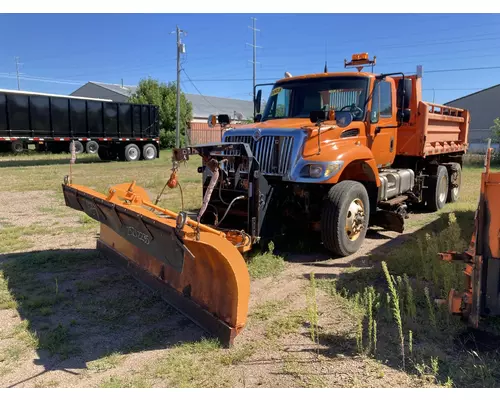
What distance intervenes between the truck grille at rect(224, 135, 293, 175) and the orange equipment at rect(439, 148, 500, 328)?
97.3 inches

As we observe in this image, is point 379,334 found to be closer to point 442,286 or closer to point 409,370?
point 409,370

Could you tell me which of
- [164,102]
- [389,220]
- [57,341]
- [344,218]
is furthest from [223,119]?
[164,102]

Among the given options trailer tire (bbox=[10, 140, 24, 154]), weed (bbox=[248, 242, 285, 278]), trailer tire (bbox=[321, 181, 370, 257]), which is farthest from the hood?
trailer tire (bbox=[10, 140, 24, 154])

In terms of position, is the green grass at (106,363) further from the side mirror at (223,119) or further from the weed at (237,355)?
the side mirror at (223,119)

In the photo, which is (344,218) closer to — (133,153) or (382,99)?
(382,99)

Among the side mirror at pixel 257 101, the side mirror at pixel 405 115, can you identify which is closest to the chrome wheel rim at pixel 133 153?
the side mirror at pixel 257 101

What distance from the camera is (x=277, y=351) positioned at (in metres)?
3.47

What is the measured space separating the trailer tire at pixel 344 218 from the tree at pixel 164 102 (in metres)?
29.1

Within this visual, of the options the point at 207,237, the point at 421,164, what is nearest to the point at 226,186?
the point at 207,237

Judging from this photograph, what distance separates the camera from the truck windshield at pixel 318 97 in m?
6.46

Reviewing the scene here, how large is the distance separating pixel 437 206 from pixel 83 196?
7222 millimetres

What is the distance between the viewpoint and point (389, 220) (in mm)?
6699

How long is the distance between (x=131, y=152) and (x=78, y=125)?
3.16m

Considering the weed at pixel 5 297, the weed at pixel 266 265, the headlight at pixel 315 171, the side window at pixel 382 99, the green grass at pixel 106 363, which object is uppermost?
the side window at pixel 382 99
